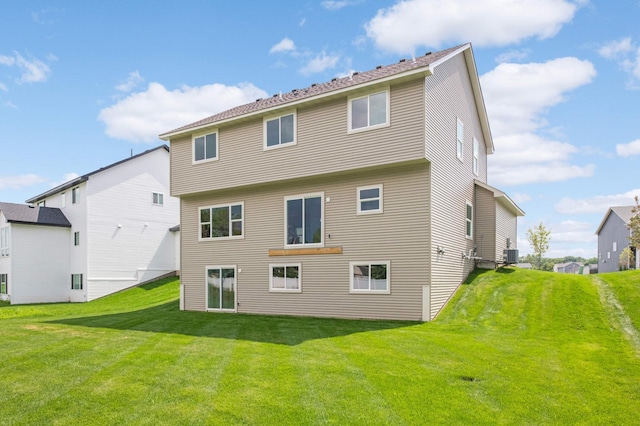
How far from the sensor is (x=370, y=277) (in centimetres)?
1430

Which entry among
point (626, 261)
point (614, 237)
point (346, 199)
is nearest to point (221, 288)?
point (346, 199)

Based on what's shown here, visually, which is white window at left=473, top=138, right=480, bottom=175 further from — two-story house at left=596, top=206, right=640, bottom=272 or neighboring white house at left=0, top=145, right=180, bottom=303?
two-story house at left=596, top=206, right=640, bottom=272

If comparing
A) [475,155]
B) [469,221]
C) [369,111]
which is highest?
[369,111]

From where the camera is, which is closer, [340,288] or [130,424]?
[130,424]

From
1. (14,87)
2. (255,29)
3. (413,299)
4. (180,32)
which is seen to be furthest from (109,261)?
(413,299)

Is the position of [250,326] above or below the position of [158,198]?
below

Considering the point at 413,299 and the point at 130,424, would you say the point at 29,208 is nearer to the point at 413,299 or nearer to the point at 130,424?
the point at 413,299

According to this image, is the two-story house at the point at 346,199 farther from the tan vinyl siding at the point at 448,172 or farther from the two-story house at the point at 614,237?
the two-story house at the point at 614,237

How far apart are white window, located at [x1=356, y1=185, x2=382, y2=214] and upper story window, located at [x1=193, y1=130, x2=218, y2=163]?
662 cm

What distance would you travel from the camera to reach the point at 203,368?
770 centimetres

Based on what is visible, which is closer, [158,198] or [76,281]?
[76,281]

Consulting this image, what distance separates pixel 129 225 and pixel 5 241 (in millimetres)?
8426

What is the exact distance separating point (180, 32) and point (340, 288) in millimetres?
11848

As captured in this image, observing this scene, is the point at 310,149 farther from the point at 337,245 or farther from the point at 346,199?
the point at 337,245
